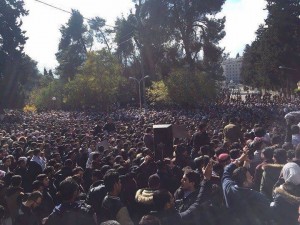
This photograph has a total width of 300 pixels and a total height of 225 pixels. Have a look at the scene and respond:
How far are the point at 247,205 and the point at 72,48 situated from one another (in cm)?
6181

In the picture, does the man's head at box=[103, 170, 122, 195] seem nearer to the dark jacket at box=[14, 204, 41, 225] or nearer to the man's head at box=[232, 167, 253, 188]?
the dark jacket at box=[14, 204, 41, 225]

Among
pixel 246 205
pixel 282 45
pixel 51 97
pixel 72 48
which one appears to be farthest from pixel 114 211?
pixel 72 48

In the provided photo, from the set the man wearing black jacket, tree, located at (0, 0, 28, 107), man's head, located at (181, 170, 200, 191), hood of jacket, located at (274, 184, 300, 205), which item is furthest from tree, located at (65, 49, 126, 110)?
hood of jacket, located at (274, 184, 300, 205)

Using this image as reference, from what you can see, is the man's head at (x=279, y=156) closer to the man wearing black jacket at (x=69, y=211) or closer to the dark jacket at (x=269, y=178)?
the dark jacket at (x=269, y=178)

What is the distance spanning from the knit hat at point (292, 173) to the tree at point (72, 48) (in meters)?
58.8

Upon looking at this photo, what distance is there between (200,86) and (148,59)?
12316 millimetres

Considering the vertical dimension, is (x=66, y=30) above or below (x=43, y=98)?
above

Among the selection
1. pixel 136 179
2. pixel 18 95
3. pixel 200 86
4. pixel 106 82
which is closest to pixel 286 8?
pixel 200 86

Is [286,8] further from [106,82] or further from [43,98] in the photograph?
[43,98]

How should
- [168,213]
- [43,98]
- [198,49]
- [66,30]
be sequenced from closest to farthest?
[168,213], [198,49], [43,98], [66,30]

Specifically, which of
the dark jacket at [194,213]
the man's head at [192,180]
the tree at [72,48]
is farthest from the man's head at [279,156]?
the tree at [72,48]

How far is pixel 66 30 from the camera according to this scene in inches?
2534

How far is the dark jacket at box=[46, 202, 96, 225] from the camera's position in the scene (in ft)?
13.2

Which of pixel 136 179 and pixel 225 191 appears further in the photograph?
pixel 136 179
